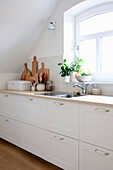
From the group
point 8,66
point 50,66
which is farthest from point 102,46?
point 8,66

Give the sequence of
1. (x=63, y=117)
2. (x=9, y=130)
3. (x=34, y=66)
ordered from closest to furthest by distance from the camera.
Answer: (x=63, y=117), (x=9, y=130), (x=34, y=66)

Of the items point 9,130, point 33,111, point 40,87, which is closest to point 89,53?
point 40,87

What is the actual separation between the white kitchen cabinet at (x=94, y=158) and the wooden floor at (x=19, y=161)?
1.65ft

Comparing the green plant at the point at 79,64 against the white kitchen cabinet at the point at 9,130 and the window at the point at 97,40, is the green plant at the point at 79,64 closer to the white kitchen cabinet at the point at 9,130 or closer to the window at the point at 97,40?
the window at the point at 97,40

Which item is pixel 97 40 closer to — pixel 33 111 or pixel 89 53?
pixel 89 53

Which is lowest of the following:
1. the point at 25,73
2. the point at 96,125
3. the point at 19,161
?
the point at 19,161

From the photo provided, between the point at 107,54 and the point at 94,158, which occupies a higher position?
the point at 107,54

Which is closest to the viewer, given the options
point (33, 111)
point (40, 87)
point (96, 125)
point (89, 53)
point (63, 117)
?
point (96, 125)

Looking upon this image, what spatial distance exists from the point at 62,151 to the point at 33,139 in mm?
570

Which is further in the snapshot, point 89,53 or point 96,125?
point 89,53

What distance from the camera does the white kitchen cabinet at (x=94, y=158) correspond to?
1864 millimetres

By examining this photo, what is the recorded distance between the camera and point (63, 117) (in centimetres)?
229

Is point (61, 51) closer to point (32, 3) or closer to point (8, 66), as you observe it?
point (32, 3)

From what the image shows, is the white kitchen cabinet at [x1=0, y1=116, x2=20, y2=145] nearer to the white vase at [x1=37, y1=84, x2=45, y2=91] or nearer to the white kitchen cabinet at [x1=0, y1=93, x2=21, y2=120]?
the white kitchen cabinet at [x1=0, y1=93, x2=21, y2=120]
